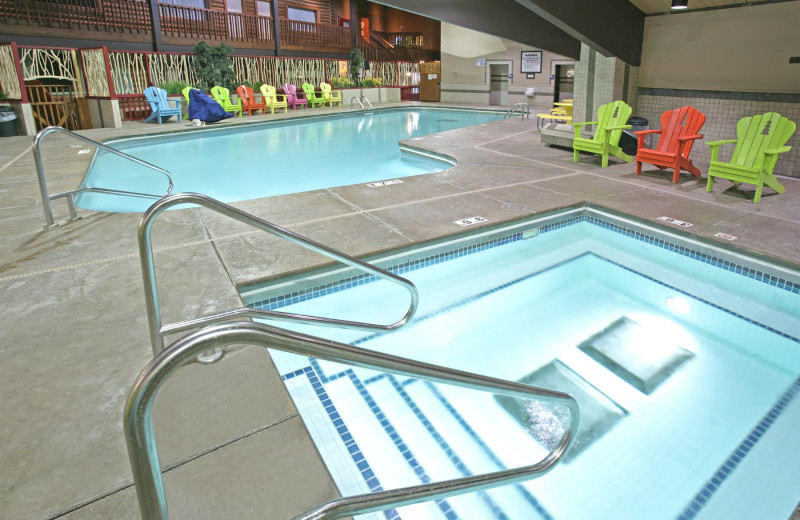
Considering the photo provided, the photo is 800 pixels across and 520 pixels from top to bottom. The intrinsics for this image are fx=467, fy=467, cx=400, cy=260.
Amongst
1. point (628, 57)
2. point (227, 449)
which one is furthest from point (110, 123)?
point (227, 449)

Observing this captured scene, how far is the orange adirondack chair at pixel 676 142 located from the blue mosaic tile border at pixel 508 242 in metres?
1.63

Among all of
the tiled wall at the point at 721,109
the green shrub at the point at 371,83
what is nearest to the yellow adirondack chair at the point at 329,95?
the green shrub at the point at 371,83

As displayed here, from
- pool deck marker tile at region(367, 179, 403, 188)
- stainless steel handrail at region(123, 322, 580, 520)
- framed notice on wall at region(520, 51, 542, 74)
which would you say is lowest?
pool deck marker tile at region(367, 179, 403, 188)

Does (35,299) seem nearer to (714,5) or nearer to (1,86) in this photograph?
(714,5)

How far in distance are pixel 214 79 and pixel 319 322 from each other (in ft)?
45.3

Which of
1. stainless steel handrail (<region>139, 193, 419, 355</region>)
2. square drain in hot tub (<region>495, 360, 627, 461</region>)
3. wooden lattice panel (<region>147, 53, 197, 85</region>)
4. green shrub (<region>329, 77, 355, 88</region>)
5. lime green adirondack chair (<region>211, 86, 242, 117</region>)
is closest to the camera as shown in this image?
stainless steel handrail (<region>139, 193, 419, 355</region>)

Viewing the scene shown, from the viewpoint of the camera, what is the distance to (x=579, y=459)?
Answer: 220 cm

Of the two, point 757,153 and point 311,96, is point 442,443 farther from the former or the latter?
point 311,96

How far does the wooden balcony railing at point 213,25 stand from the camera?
14.5m

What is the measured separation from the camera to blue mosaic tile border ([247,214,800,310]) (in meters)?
3.34

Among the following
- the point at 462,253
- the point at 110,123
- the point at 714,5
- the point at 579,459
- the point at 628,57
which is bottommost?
the point at 579,459

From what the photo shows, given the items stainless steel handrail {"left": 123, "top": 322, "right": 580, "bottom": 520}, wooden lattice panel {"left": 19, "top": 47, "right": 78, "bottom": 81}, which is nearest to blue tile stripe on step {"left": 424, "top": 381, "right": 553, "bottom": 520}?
stainless steel handrail {"left": 123, "top": 322, "right": 580, "bottom": 520}

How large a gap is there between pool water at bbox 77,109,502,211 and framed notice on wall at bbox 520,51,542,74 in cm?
444

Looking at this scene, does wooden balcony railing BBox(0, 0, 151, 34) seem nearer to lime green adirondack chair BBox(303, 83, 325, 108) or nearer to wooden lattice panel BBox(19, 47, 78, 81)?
wooden lattice panel BBox(19, 47, 78, 81)
